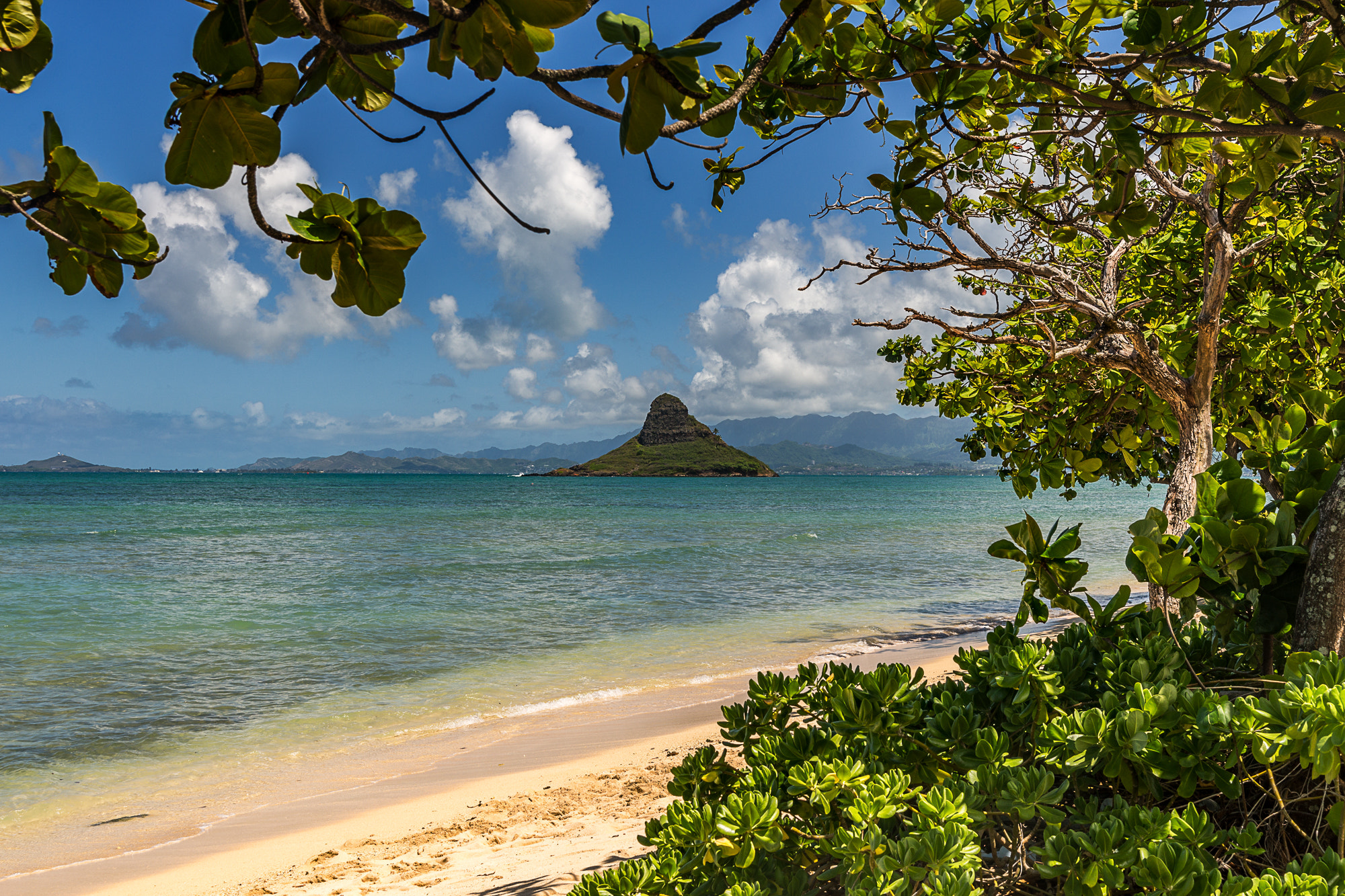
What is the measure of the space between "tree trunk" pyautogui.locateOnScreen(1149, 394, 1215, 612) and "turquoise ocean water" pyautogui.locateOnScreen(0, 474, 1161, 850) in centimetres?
622

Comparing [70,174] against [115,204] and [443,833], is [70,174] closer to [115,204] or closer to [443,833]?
[115,204]

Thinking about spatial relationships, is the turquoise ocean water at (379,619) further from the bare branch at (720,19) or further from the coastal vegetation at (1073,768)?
the bare branch at (720,19)

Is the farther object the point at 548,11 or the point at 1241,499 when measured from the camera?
the point at 1241,499

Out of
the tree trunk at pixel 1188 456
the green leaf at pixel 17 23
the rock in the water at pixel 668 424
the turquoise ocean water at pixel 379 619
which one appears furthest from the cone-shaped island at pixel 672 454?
the green leaf at pixel 17 23

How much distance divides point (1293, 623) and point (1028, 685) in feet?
2.68

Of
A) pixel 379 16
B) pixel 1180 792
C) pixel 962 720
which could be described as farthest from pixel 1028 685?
pixel 379 16

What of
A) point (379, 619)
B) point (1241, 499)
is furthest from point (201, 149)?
point (379, 619)

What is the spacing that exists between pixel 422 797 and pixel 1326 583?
19.7 ft

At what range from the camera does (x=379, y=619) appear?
532 inches

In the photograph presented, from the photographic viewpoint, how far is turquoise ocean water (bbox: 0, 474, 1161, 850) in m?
7.66

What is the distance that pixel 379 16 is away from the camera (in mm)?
1227

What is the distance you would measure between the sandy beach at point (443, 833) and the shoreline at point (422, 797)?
0.05 ft

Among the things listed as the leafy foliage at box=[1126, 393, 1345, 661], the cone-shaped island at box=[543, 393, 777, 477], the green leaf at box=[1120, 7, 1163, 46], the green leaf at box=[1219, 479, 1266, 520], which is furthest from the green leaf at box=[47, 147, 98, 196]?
the cone-shaped island at box=[543, 393, 777, 477]

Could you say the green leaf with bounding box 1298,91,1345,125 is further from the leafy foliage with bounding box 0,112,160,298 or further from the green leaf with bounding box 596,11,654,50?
the leafy foliage with bounding box 0,112,160,298
